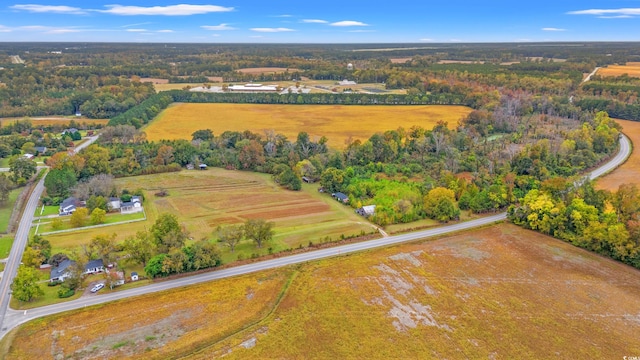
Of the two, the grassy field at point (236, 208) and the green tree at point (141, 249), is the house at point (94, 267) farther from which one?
the grassy field at point (236, 208)

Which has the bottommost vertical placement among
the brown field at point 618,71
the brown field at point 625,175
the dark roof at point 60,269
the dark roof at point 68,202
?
the brown field at point 625,175

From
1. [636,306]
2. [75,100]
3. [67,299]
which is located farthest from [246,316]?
[75,100]

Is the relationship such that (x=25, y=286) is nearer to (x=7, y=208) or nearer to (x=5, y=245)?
(x=5, y=245)

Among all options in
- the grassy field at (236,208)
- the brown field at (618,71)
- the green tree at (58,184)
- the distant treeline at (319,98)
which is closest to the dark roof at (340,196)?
the grassy field at (236,208)

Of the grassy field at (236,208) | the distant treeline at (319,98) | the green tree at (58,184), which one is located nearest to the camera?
the grassy field at (236,208)

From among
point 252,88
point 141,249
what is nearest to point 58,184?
point 141,249

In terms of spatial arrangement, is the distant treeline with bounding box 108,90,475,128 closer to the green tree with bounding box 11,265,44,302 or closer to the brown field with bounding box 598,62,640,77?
the brown field with bounding box 598,62,640,77

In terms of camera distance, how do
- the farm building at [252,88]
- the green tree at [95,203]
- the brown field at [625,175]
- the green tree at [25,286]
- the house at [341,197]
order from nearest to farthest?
the green tree at [25,286], the green tree at [95,203], the house at [341,197], the brown field at [625,175], the farm building at [252,88]
